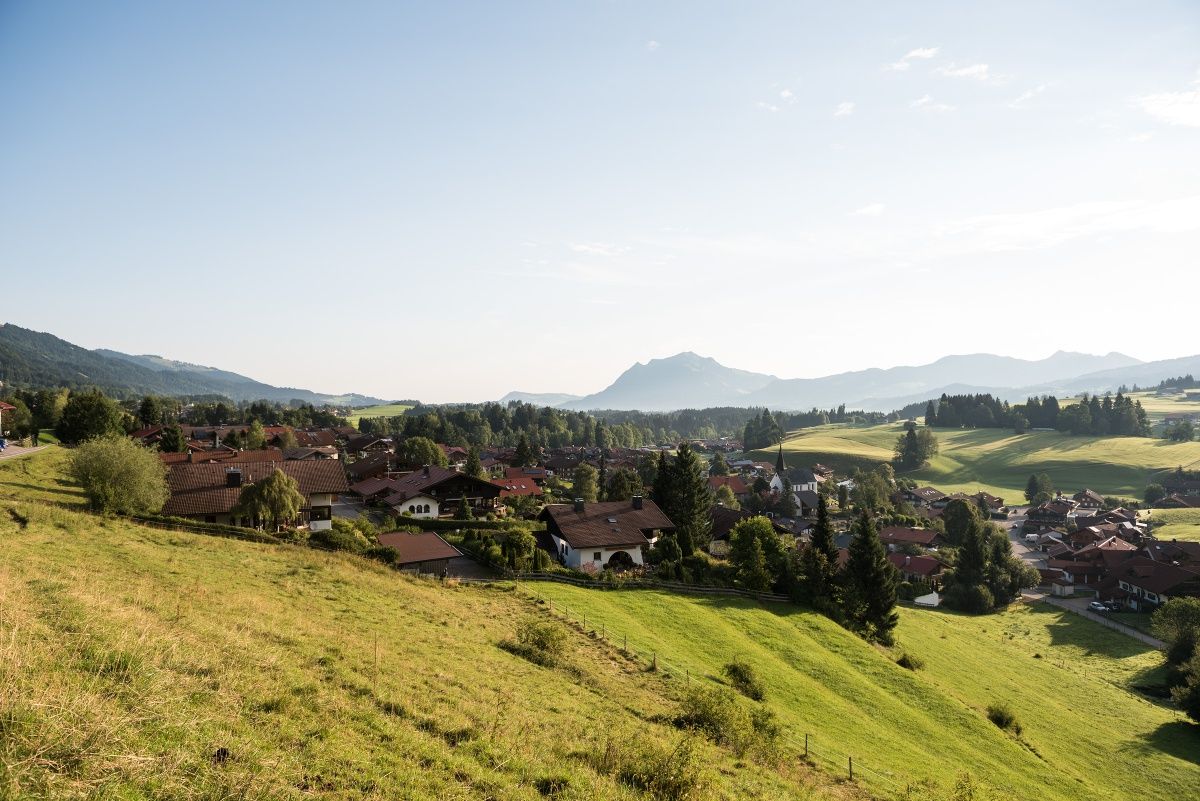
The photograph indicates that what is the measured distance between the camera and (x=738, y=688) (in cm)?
2916

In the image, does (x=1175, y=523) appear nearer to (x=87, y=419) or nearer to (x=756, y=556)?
(x=756, y=556)

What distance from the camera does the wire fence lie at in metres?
22.8

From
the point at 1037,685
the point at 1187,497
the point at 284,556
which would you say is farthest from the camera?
the point at 1187,497

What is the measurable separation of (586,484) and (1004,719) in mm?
72323

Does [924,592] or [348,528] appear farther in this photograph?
[924,592]

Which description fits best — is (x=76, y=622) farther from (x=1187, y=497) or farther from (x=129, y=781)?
(x=1187, y=497)

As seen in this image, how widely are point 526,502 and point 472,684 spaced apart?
6918 centimetres

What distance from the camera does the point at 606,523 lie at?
5938cm

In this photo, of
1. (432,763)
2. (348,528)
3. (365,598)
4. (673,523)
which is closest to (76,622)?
(432,763)

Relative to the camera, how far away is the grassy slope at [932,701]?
28.9 m

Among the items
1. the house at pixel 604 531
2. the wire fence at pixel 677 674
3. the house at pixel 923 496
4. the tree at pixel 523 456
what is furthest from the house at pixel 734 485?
the wire fence at pixel 677 674

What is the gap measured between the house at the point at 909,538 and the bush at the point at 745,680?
81253 mm

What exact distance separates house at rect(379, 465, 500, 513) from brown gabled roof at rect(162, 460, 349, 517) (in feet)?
41.9

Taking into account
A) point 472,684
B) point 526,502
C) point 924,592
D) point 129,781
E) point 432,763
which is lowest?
point 924,592
